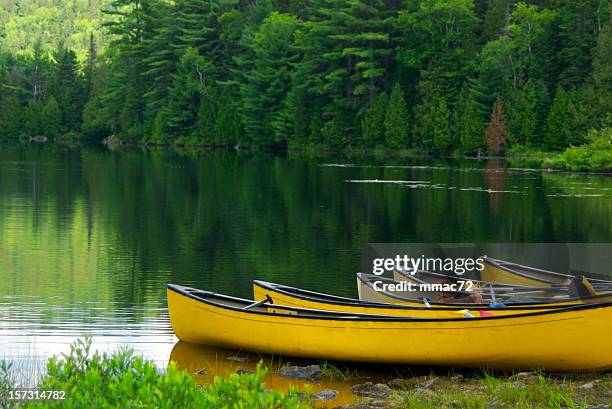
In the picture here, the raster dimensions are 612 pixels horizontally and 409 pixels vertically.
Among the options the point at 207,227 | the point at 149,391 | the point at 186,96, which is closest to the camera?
the point at 149,391

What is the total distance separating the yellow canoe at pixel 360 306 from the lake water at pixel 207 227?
5.75 ft

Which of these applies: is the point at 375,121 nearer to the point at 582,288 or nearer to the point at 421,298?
the point at 421,298

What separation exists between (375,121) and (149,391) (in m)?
81.5

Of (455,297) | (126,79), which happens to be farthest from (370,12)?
(455,297)

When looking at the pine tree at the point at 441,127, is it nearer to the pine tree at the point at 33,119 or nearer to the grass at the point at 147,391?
the pine tree at the point at 33,119

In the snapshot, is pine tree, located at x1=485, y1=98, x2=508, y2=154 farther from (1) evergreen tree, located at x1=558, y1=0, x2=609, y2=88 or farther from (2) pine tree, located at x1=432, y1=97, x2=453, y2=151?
(1) evergreen tree, located at x1=558, y1=0, x2=609, y2=88

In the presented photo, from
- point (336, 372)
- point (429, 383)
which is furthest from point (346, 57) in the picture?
point (429, 383)

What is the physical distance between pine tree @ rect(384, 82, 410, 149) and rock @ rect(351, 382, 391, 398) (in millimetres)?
72780

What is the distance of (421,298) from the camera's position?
17.0 meters

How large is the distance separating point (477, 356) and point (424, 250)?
15.8 m

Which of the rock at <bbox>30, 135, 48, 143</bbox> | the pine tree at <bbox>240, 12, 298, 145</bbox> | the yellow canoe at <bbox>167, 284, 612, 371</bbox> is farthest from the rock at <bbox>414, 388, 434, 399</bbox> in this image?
the rock at <bbox>30, 135, 48, 143</bbox>

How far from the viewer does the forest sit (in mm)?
80688

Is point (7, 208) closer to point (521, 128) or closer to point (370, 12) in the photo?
point (521, 128)

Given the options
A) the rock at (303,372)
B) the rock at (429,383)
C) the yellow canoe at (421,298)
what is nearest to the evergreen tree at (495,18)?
the yellow canoe at (421,298)
